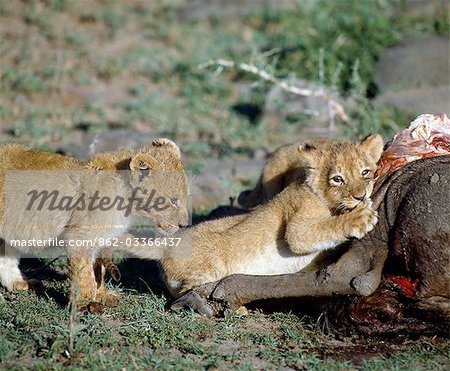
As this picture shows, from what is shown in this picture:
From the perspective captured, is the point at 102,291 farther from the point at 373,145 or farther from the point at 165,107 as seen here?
the point at 165,107

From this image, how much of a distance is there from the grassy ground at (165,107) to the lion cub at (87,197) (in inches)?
18.7

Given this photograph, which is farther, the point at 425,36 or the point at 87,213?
the point at 425,36

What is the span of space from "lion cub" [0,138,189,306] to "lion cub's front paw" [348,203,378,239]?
4.68 ft

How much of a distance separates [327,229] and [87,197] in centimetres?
198

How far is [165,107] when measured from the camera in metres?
14.7

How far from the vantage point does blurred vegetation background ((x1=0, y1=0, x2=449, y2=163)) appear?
43.0 ft

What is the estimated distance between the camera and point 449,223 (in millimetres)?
5742

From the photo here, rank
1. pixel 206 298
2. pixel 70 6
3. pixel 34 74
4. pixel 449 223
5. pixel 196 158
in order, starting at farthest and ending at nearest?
pixel 70 6 → pixel 34 74 → pixel 196 158 → pixel 206 298 → pixel 449 223

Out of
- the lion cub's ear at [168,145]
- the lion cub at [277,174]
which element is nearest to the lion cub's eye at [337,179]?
the lion cub's ear at [168,145]

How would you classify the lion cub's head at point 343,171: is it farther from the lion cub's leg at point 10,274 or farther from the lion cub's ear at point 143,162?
the lion cub's leg at point 10,274

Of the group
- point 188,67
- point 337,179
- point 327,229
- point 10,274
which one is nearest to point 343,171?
point 337,179

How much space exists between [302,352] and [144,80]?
11.1 meters

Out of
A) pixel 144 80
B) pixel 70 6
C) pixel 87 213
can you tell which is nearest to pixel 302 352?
Answer: pixel 87 213

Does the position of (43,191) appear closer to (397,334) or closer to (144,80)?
(397,334)
